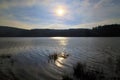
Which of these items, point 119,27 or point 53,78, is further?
point 119,27

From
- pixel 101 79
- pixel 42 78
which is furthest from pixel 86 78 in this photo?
pixel 42 78

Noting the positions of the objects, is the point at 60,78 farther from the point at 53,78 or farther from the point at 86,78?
the point at 86,78

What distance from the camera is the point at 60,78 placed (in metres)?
15.0

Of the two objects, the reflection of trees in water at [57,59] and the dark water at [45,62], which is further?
the reflection of trees in water at [57,59]

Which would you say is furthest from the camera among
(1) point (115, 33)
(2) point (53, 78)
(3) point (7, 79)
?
(1) point (115, 33)

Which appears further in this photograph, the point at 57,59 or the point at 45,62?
the point at 57,59

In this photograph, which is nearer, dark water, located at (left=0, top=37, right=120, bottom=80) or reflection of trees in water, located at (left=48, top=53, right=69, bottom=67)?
dark water, located at (left=0, top=37, right=120, bottom=80)

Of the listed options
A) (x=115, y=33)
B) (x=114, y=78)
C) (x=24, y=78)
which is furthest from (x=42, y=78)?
(x=115, y=33)

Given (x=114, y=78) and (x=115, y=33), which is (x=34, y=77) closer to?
(x=114, y=78)

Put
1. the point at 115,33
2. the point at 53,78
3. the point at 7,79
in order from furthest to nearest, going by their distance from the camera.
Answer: the point at 115,33 → the point at 53,78 → the point at 7,79

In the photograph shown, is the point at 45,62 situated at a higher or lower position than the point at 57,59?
higher

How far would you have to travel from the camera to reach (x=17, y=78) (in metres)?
14.8

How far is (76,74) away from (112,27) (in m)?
198

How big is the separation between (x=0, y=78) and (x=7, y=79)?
32.5 inches
